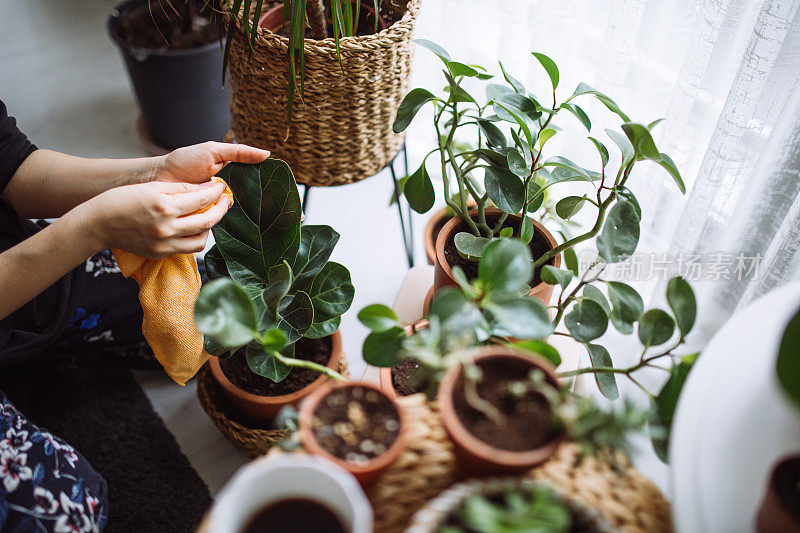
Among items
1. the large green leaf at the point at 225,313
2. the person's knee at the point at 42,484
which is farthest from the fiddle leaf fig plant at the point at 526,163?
the person's knee at the point at 42,484

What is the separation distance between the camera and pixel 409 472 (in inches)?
21.0

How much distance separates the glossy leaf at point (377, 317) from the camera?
612mm

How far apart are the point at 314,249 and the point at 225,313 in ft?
1.12

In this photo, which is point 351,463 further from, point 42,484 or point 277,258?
point 42,484

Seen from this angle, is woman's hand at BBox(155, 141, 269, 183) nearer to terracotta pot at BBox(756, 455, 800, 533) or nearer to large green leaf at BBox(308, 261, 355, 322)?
large green leaf at BBox(308, 261, 355, 322)

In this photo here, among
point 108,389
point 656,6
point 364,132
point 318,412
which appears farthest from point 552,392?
point 108,389

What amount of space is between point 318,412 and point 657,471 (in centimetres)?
106

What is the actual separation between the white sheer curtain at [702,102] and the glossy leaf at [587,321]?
1.90ft

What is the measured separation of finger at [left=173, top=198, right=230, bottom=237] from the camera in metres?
0.84

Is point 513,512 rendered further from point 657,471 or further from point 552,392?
point 657,471

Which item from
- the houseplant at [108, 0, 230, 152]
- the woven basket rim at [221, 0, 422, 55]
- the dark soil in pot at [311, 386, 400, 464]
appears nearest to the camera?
the dark soil in pot at [311, 386, 400, 464]

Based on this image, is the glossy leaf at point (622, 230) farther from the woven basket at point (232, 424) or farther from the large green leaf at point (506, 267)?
the woven basket at point (232, 424)

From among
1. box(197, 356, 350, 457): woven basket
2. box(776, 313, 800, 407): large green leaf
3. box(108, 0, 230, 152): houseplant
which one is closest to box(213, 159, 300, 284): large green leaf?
box(197, 356, 350, 457): woven basket

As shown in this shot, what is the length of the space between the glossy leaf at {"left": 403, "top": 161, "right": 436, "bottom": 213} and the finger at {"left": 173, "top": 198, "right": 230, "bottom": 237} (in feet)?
1.06
